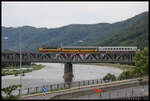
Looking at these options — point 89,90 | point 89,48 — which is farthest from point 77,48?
point 89,90

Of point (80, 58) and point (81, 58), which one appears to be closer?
point (80, 58)

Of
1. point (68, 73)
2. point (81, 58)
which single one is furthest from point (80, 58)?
point (68, 73)

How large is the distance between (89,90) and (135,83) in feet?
41.2

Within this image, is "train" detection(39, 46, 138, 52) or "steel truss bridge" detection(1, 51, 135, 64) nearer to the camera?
"steel truss bridge" detection(1, 51, 135, 64)

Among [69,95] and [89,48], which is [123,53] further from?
[69,95]

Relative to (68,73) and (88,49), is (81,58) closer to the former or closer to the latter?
(88,49)

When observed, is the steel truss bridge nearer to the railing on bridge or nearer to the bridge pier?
the railing on bridge

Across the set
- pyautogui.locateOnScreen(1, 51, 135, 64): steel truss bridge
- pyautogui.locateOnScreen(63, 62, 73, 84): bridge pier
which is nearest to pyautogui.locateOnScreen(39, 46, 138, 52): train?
pyautogui.locateOnScreen(1, 51, 135, 64): steel truss bridge

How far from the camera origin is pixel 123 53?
97625 millimetres

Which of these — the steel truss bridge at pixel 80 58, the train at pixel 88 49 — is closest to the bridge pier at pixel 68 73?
the steel truss bridge at pixel 80 58

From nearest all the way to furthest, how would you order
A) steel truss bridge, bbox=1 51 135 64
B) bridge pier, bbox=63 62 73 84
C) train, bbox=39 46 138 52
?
bridge pier, bbox=63 62 73 84 < steel truss bridge, bbox=1 51 135 64 < train, bbox=39 46 138 52

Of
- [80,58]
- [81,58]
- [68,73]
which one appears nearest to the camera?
[68,73]

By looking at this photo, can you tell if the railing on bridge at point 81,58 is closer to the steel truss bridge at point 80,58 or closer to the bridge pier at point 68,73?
the steel truss bridge at point 80,58

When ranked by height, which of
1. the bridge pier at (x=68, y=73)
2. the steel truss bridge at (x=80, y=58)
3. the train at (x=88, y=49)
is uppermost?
the train at (x=88, y=49)
